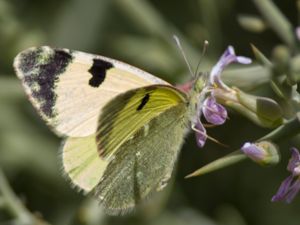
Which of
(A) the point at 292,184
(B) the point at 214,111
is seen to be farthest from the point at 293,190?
(B) the point at 214,111

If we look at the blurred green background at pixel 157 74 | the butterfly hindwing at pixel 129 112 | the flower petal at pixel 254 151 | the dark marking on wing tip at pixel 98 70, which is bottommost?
the blurred green background at pixel 157 74

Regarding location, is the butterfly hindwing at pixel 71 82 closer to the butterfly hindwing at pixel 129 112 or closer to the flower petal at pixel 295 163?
the butterfly hindwing at pixel 129 112

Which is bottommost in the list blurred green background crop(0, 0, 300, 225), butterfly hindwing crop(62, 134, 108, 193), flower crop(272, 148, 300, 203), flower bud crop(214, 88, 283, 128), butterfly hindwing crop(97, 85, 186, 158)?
blurred green background crop(0, 0, 300, 225)

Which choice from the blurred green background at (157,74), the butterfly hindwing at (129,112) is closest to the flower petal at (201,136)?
the butterfly hindwing at (129,112)

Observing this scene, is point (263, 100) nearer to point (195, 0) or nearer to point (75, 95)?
point (75, 95)

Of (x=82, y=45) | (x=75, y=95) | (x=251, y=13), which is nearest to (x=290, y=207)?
(x=251, y=13)

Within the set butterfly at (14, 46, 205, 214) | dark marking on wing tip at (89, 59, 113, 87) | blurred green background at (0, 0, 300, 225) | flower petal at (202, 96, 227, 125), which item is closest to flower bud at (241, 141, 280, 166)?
flower petal at (202, 96, 227, 125)

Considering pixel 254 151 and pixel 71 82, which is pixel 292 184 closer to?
pixel 254 151

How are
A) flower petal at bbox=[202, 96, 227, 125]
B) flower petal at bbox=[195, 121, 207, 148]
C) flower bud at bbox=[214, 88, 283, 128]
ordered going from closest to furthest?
flower bud at bbox=[214, 88, 283, 128] → flower petal at bbox=[202, 96, 227, 125] → flower petal at bbox=[195, 121, 207, 148]

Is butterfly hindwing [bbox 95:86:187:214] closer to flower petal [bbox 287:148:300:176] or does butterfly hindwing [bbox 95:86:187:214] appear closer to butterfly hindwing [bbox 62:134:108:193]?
butterfly hindwing [bbox 62:134:108:193]
